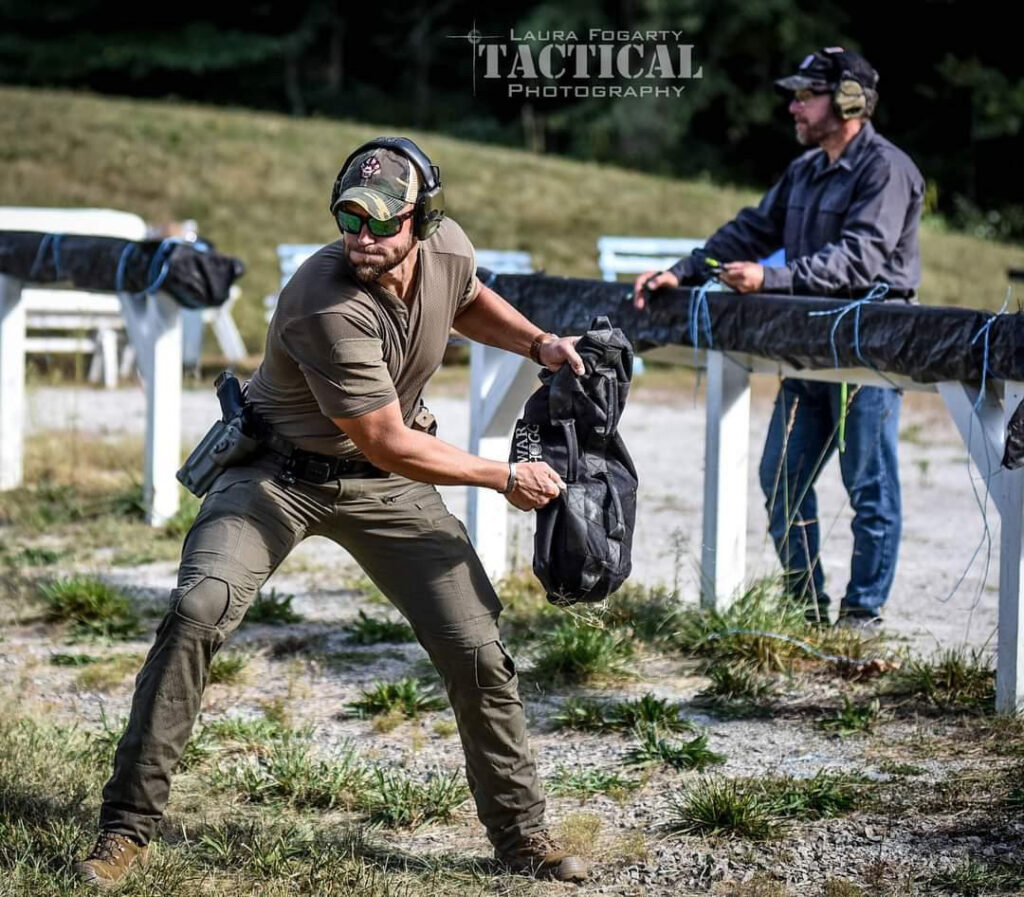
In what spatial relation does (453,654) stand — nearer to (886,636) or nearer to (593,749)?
(593,749)

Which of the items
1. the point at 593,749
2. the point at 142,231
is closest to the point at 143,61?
the point at 142,231

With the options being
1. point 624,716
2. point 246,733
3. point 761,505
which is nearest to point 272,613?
point 246,733

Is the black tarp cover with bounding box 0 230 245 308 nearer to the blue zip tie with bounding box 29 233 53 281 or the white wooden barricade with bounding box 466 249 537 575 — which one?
the blue zip tie with bounding box 29 233 53 281

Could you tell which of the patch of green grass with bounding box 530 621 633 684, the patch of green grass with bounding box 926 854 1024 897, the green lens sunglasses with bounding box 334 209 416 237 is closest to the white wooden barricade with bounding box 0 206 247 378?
the patch of green grass with bounding box 530 621 633 684

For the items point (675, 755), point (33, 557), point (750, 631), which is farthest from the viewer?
point (33, 557)

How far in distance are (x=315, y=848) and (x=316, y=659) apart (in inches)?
85.2

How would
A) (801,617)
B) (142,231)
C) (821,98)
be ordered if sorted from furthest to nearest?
(142,231) → (821,98) → (801,617)

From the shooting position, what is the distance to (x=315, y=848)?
4.38m

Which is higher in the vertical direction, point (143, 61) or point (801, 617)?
point (143, 61)

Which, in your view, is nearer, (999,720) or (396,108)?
(999,720)

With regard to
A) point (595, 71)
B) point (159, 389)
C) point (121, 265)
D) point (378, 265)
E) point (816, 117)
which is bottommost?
point (159, 389)

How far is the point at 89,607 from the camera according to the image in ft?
22.8

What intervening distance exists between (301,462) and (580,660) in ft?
6.73

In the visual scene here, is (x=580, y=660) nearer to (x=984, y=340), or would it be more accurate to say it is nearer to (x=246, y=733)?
(x=246, y=733)
